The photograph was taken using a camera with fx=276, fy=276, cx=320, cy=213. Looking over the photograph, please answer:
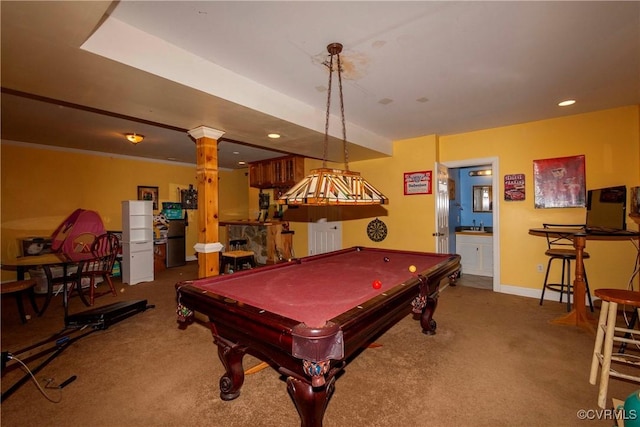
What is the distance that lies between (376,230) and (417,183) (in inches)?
45.3

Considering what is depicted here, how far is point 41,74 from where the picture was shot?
1.95 m

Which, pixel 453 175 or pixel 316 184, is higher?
pixel 453 175

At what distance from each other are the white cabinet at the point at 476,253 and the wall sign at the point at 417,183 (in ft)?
4.83

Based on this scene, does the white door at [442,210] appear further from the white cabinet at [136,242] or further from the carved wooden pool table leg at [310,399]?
the white cabinet at [136,242]

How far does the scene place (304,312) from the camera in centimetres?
148

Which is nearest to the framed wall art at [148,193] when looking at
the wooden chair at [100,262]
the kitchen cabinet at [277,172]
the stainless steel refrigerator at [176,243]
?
the stainless steel refrigerator at [176,243]

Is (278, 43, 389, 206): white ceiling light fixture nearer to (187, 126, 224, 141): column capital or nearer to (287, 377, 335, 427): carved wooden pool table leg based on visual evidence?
(287, 377, 335, 427): carved wooden pool table leg

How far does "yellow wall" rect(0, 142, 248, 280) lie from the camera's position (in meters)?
4.63

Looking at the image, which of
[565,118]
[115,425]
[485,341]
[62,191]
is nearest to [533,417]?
[485,341]

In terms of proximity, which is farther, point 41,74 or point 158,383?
point 158,383

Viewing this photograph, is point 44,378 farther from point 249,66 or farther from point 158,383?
point 249,66

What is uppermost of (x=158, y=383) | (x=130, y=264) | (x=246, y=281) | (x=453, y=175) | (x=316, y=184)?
(x=453, y=175)

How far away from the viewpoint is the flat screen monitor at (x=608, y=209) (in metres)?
3.24

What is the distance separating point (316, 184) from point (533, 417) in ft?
6.61
